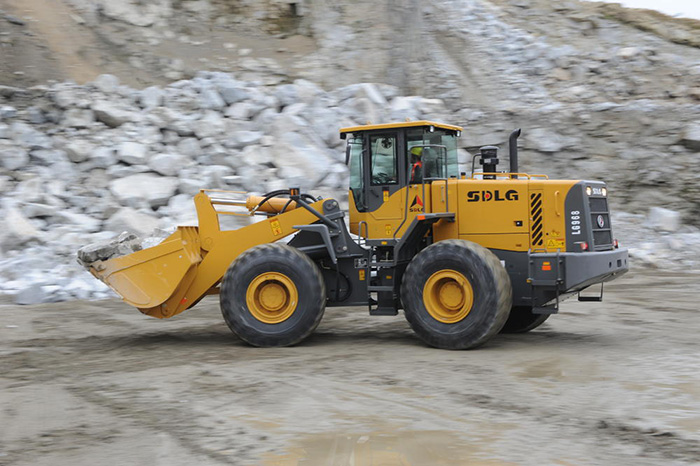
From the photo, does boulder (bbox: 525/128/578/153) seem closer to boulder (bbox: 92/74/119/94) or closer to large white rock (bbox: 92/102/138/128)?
large white rock (bbox: 92/102/138/128)

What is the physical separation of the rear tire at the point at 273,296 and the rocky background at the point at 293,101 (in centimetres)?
508

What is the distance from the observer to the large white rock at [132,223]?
15.2 m

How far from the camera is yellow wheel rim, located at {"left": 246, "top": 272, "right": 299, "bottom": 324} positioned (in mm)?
8969

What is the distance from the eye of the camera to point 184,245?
927 centimetres

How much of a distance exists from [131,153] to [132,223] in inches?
115

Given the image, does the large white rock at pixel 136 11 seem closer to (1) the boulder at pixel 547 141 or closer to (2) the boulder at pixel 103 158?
(2) the boulder at pixel 103 158

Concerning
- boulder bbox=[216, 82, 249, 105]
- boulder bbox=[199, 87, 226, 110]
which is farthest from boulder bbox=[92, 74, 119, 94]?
boulder bbox=[216, 82, 249, 105]

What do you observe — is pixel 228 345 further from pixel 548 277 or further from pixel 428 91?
pixel 428 91

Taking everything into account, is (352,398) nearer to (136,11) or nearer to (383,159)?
(383,159)

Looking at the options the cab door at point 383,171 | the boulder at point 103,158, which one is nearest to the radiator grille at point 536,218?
the cab door at point 383,171

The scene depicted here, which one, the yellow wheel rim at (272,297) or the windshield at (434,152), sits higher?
the windshield at (434,152)

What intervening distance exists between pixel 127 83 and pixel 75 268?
8882 millimetres

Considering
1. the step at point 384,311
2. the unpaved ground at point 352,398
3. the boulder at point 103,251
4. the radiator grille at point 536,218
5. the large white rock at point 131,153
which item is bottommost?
the unpaved ground at point 352,398

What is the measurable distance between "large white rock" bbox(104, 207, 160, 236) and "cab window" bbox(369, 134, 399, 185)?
7.15 m
